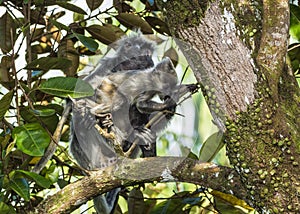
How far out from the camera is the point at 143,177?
1.18 m

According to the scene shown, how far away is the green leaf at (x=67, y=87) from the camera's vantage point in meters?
1.22

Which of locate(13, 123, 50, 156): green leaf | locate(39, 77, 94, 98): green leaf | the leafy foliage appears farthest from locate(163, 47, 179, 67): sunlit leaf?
locate(13, 123, 50, 156): green leaf

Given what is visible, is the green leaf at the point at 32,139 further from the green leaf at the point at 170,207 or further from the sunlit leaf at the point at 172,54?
the green leaf at the point at 170,207

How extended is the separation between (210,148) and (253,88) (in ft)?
1.33

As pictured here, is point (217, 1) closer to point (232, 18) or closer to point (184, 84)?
point (232, 18)

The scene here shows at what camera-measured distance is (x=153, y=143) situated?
4.10 ft

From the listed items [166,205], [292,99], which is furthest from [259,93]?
[166,205]

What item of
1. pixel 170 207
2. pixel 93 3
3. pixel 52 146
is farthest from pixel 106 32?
pixel 170 207

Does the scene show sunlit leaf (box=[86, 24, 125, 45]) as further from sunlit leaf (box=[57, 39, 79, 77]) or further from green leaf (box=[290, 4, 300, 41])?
green leaf (box=[290, 4, 300, 41])

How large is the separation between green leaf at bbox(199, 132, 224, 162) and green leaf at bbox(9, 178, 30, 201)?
40cm

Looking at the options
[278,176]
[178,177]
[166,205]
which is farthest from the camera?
[166,205]

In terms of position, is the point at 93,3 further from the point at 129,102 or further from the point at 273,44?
the point at 273,44

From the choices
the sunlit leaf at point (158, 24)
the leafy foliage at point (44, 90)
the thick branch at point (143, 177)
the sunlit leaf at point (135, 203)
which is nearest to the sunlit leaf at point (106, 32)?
the leafy foliage at point (44, 90)

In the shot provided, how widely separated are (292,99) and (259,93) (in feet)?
0.25
